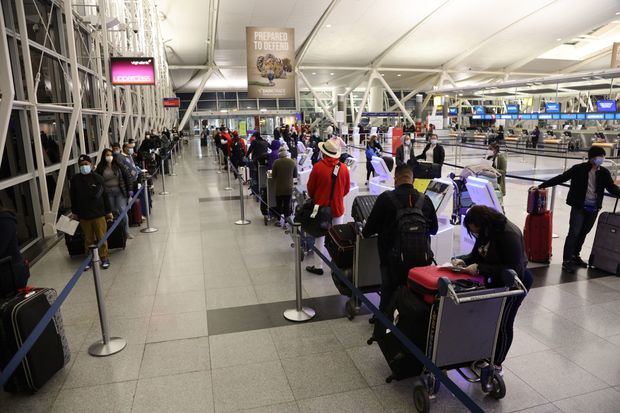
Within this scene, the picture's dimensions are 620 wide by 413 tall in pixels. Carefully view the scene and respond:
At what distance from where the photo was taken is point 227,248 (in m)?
7.46

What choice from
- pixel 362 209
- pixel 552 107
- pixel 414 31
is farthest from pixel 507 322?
pixel 414 31

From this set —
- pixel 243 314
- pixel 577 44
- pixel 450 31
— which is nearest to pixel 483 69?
pixel 577 44

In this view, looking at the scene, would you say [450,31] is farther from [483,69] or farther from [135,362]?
[135,362]

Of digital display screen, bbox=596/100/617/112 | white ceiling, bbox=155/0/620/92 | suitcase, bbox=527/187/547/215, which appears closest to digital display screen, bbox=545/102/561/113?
digital display screen, bbox=596/100/617/112

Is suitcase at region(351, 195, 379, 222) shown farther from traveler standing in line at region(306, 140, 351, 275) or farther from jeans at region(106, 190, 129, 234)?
jeans at region(106, 190, 129, 234)

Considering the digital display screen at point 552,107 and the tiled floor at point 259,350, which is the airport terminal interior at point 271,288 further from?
the digital display screen at point 552,107

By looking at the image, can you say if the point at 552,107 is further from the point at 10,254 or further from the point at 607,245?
the point at 10,254

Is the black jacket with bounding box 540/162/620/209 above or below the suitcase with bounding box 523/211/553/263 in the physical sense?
above

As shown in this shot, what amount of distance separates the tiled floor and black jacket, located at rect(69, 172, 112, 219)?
89 centimetres

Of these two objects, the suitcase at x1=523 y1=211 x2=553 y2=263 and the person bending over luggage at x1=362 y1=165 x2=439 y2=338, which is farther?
the suitcase at x1=523 y1=211 x2=553 y2=263

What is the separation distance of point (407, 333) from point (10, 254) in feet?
11.1

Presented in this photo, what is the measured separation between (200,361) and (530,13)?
3462 cm

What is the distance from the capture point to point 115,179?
25.2 feet

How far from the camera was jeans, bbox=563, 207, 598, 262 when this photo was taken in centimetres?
585
